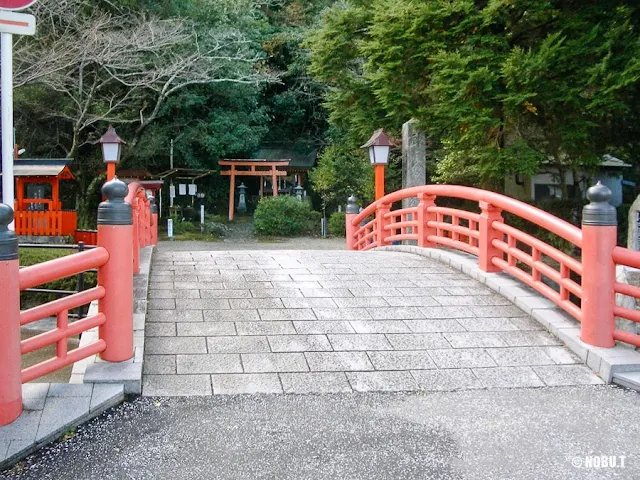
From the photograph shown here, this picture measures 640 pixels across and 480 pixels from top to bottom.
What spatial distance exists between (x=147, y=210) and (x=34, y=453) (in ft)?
23.6

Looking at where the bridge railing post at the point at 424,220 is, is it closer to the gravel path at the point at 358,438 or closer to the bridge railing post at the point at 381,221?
the bridge railing post at the point at 381,221

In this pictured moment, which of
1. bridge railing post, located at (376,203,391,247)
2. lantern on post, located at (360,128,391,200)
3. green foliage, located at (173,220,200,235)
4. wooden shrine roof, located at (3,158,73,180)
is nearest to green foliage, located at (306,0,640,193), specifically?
lantern on post, located at (360,128,391,200)

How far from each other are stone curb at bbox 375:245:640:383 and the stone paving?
0.08m

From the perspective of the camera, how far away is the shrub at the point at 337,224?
2613 cm

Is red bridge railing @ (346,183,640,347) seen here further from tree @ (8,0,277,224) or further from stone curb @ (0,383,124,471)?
tree @ (8,0,277,224)

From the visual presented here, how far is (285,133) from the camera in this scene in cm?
3381

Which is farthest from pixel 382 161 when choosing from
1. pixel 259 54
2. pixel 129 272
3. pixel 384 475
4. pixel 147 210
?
pixel 259 54

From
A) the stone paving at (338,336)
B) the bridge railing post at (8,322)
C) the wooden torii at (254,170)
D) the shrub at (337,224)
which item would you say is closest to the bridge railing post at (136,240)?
the stone paving at (338,336)

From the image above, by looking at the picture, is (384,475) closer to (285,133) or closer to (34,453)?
(34,453)

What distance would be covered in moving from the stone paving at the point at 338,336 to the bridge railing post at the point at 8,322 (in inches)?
33.9

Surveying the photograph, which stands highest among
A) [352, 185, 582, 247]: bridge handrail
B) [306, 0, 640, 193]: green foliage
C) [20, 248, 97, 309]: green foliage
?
[306, 0, 640, 193]: green foliage

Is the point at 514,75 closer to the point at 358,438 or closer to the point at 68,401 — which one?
the point at 358,438

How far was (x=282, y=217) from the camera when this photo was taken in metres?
26.0

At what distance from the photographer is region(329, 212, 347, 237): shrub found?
85.7 ft
